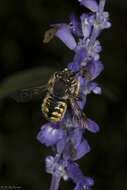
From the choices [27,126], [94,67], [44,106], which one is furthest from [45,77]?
[94,67]

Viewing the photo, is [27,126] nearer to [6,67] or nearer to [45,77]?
[6,67]

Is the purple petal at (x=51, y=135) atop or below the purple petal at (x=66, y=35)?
below

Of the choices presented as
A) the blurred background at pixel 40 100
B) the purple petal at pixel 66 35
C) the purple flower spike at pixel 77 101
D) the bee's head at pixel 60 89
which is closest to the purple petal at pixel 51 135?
the purple flower spike at pixel 77 101

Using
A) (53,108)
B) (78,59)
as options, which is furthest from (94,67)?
(53,108)

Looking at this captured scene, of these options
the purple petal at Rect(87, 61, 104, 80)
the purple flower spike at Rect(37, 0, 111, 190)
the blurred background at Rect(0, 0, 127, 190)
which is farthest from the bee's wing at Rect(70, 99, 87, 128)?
the blurred background at Rect(0, 0, 127, 190)

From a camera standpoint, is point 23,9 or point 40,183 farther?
point 23,9

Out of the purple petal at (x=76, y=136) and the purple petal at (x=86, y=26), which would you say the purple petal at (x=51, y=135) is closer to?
the purple petal at (x=76, y=136)
